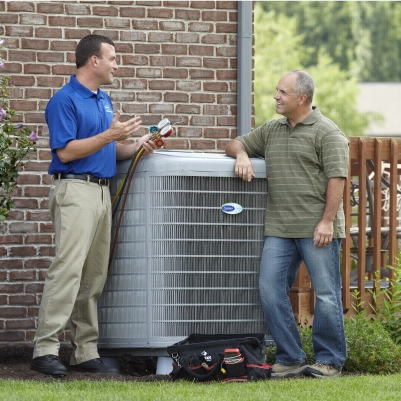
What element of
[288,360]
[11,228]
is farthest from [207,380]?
[11,228]

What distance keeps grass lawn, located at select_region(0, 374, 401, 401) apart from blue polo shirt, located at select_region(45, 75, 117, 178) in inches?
49.7

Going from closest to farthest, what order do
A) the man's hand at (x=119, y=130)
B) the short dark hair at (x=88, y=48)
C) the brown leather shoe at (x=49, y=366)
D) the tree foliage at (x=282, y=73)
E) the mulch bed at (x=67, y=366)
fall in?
1. the man's hand at (x=119, y=130)
2. the brown leather shoe at (x=49, y=366)
3. the mulch bed at (x=67, y=366)
4. the short dark hair at (x=88, y=48)
5. the tree foliage at (x=282, y=73)

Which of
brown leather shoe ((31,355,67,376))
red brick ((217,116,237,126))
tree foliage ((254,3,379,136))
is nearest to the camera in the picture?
brown leather shoe ((31,355,67,376))

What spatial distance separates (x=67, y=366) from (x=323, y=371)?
166 cm

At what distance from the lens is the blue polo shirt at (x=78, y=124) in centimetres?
558

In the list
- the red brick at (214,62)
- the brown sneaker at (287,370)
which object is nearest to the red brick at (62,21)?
the red brick at (214,62)

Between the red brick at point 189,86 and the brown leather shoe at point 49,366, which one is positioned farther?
the red brick at point 189,86

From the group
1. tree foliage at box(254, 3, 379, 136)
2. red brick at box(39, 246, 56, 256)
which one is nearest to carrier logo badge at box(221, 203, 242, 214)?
red brick at box(39, 246, 56, 256)

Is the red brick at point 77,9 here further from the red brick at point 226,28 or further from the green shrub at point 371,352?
the green shrub at point 371,352

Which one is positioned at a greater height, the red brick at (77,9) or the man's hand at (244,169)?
the red brick at (77,9)

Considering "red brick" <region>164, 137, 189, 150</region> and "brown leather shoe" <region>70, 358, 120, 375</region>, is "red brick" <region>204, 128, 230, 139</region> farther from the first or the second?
"brown leather shoe" <region>70, 358, 120, 375</region>

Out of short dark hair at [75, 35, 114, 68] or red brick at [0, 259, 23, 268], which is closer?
short dark hair at [75, 35, 114, 68]

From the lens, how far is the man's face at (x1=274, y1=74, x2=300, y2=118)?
18.8 feet

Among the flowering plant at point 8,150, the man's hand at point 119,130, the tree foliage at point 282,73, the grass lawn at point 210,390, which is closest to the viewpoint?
the grass lawn at point 210,390
